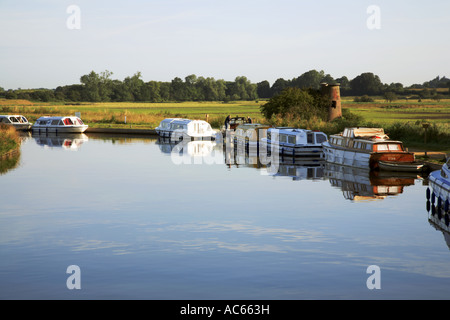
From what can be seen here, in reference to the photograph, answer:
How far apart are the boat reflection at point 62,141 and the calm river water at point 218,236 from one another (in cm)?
2296

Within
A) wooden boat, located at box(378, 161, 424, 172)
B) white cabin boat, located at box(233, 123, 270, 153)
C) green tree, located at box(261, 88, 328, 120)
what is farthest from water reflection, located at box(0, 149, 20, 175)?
green tree, located at box(261, 88, 328, 120)

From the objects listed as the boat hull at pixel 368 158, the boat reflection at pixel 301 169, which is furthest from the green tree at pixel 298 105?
the boat hull at pixel 368 158

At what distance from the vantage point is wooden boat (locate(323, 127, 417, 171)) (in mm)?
42125

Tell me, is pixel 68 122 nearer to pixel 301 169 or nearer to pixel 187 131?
pixel 187 131

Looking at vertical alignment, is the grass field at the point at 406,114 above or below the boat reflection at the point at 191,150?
above

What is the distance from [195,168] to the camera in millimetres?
47250

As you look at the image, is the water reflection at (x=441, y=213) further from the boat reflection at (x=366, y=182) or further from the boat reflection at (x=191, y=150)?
the boat reflection at (x=191, y=150)

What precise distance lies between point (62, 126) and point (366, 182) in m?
56.6

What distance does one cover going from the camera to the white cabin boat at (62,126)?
86.4 m

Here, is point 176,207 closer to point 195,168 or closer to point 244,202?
point 244,202

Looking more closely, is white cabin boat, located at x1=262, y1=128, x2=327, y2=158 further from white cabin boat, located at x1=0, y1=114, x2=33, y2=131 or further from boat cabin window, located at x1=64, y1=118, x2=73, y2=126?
white cabin boat, located at x1=0, y1=114, x2=33, y2=131
